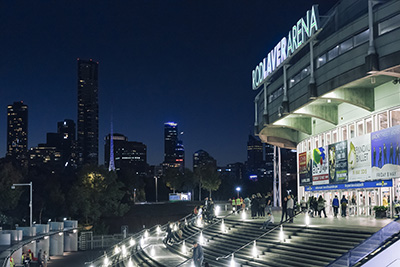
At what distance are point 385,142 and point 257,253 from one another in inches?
375

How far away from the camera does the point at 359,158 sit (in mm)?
30250

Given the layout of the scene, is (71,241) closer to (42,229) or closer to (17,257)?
(42,229)

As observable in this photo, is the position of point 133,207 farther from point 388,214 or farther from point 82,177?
point 388,214

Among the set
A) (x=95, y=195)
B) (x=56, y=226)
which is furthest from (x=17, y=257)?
(x=95, y=195)

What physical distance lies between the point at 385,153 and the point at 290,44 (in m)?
9.09

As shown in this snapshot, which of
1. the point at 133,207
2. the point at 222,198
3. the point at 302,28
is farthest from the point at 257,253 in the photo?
the point at 222,198

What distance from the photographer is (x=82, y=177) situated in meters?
74.8

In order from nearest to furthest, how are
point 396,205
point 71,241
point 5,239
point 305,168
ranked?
1. point 396,205
2. point 5,239
3. point 305,168
4. point 71,241

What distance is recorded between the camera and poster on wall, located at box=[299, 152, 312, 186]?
40.0m

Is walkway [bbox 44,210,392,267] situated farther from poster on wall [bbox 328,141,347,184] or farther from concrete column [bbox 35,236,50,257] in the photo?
poster on wall [bbox 328,141,347,184]

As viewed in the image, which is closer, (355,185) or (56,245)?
(355,185)

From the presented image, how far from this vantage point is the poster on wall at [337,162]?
32719 mm

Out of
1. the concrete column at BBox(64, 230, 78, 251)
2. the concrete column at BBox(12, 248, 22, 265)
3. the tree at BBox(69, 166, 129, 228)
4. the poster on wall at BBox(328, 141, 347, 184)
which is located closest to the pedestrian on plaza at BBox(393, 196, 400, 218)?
the poster on wall at BBox(328, 141, 347, 184)

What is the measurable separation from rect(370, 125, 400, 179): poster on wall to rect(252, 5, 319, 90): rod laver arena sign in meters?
6.51
